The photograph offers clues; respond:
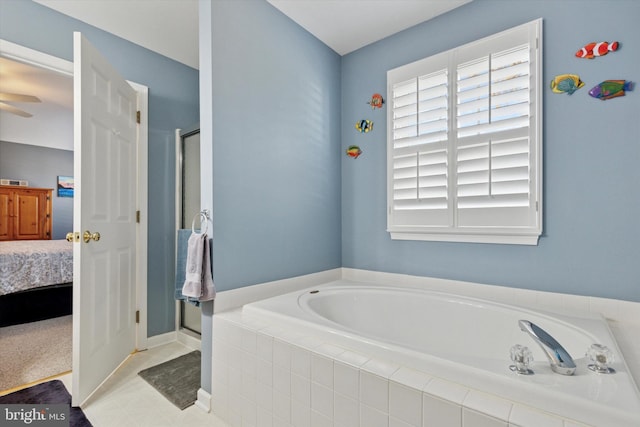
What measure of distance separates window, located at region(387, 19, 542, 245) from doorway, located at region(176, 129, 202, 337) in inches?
62.8

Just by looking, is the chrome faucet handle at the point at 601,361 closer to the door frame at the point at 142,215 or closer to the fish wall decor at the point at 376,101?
the fish wall decor at the point at 376,101

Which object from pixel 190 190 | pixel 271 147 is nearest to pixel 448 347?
pixel 271 147

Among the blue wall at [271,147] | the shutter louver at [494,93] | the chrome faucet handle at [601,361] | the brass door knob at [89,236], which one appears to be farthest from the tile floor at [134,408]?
the shutter louver at [494,93]

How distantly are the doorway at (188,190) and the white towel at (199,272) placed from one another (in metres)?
0.95

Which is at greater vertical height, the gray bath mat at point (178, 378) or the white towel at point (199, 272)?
the white towel at point (199, 272)

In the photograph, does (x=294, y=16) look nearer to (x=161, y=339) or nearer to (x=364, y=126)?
(x=364, y=126)

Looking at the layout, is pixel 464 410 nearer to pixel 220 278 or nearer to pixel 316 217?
pixel 220 278

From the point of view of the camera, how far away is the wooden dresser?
19.0 ft

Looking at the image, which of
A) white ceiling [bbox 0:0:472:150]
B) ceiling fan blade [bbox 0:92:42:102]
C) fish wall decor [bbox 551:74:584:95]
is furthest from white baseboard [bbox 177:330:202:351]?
fish wall decor [bbox 551:74:584:95]

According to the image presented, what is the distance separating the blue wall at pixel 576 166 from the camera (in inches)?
60.7

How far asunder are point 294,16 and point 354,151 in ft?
3.53

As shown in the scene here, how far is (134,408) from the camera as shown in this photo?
1692 mm

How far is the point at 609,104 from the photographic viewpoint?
1584 mm

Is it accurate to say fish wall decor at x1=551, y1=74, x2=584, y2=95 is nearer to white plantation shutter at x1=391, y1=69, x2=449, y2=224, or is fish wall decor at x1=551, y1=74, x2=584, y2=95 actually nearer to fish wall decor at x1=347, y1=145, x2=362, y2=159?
white plantation shutter at x1=391, y1=69, x2=449, y2=224
